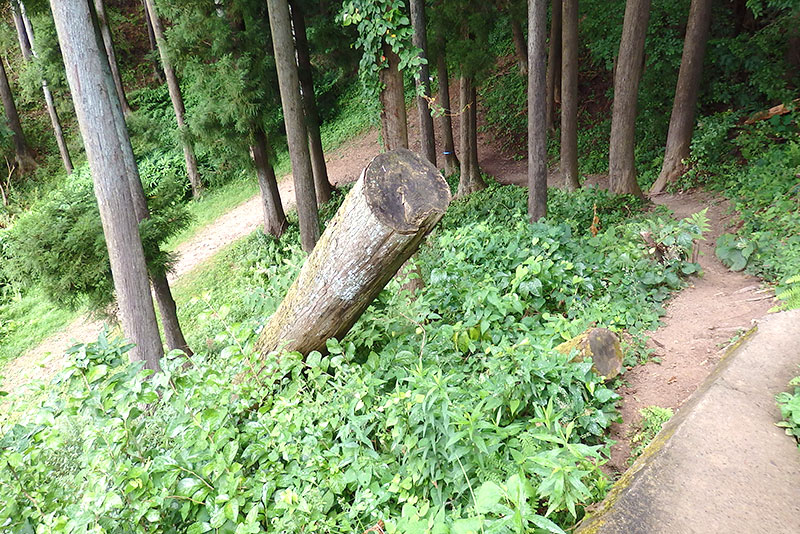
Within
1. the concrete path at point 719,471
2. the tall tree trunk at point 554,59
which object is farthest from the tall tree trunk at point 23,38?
the concrete path at point 719,471

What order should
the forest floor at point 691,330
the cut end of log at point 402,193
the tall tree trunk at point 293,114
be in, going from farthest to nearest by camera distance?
the tall tree trunk at point 293,114, the forest floor at point 691,330, the cut end of log at point 402,193

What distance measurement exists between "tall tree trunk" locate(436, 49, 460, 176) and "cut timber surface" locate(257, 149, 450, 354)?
24.9ft

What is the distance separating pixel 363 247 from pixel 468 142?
998 cm

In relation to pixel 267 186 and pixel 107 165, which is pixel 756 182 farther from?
pixel 267 186

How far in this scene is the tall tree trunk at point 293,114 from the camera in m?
7.37

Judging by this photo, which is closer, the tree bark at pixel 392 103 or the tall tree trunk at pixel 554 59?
the tree bark at pixel 392 103

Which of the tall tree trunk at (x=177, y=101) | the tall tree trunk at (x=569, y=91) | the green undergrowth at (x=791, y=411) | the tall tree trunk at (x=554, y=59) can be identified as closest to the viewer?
the green undergrowth at (x=791, y=411)

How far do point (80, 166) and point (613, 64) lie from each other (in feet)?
73.1

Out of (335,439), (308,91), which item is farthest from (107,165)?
(308,91)

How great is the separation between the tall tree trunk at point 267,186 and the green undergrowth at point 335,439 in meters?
8.97

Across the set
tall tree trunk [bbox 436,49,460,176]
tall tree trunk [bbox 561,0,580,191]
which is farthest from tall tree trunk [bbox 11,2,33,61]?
tall tree trunk [bbox 561,0,580,191]

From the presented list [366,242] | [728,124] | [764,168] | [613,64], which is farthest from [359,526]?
[613,64]

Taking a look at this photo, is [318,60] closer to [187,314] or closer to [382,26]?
[187,314]

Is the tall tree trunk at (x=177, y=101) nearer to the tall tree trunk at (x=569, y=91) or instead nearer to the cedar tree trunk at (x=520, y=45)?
the tall tree trunk at (x=569, y=91)
